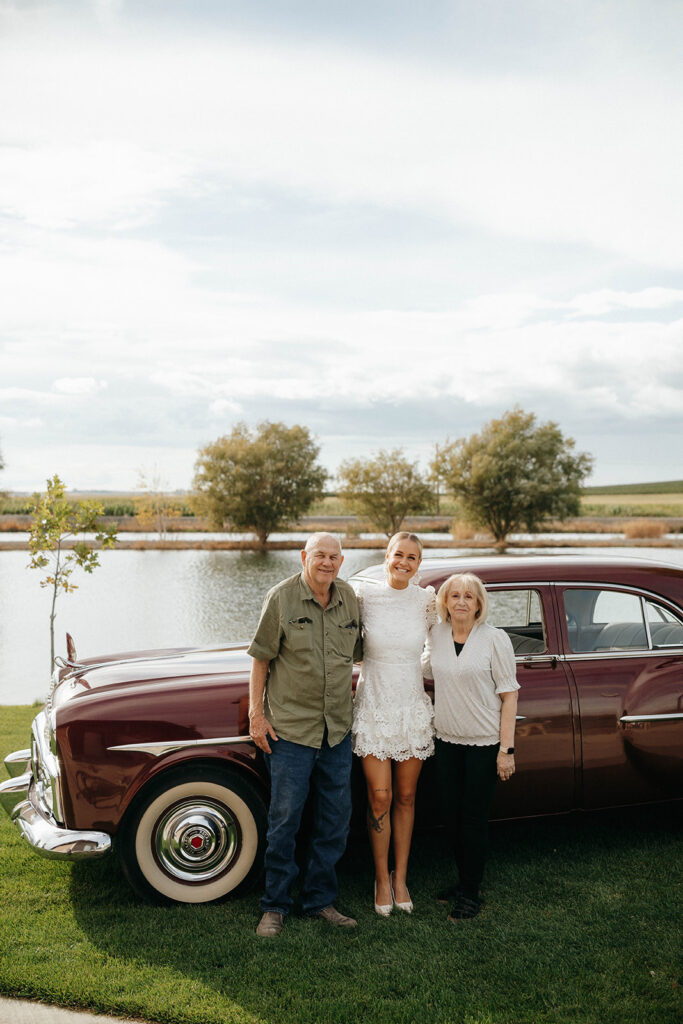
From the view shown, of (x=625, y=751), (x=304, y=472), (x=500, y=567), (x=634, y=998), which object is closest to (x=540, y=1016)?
(x=634, y=998)

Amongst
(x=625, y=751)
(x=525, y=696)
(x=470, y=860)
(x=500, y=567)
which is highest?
(x=500, y=567)

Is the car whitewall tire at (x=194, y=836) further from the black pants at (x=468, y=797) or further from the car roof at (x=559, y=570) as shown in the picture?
the car roof at (x=559, y=570)

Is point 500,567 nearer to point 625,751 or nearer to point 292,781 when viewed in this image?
point 625,751

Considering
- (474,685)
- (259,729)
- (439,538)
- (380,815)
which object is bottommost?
(439,538)

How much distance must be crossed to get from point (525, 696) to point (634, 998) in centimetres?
157

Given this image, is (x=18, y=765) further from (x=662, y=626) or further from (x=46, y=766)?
(x=662, y=626)

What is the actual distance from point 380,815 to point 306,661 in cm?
95

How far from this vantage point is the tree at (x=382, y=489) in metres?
55.1

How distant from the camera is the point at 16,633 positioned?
24.4 meters

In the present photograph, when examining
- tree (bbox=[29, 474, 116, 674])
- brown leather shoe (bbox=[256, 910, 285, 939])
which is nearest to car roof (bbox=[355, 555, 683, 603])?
brown leather shoe (bbox=[256, 910, 285, 939])

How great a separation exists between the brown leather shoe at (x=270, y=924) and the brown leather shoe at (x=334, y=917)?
21 cm

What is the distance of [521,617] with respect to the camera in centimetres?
554

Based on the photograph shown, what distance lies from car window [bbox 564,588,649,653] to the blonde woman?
3.74 feet

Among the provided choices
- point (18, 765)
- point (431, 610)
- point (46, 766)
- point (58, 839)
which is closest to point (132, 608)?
point (18, 765)
